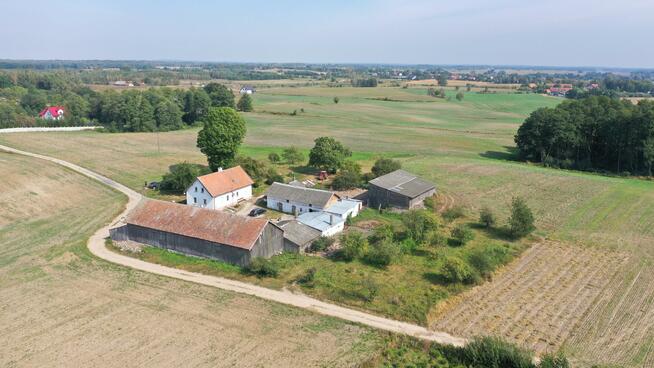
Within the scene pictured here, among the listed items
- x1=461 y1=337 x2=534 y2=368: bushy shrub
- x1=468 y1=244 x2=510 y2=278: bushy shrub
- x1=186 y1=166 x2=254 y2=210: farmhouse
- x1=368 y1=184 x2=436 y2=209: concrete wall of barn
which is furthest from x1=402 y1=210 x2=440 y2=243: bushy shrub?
x1=186 y1=166 x2=254 y2=210: farmhouse

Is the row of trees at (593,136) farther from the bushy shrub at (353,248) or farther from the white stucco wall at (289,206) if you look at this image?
the bushy shrub at (353,248)

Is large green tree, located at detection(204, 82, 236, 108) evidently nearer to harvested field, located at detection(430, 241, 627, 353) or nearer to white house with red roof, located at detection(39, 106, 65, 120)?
white house with red roof, located at detection(39, 106, 65, 120)

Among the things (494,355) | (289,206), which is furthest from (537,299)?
(289,206)

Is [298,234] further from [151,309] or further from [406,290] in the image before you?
[151,309]

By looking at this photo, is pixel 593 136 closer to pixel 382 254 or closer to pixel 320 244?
pixel 382 254

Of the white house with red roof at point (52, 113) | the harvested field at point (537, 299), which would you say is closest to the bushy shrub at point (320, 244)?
the harvested field at point (537, 299)

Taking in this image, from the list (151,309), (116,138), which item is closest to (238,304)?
(151,309)

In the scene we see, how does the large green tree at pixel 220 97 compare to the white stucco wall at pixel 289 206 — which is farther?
the large green tree at pixel 220 97
